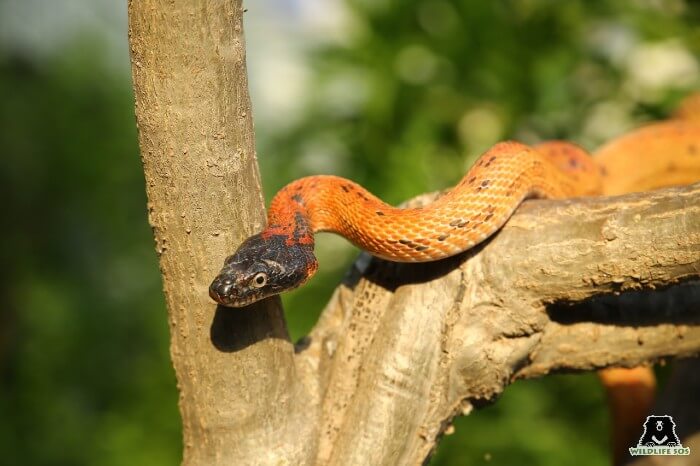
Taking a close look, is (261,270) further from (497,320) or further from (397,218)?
(497,320)

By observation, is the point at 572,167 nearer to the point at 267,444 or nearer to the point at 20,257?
the point at 267,444

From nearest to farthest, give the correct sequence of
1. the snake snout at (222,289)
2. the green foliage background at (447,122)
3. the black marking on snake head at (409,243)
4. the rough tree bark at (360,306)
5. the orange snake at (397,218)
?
the rough tree bark at (360,306) → the snake snout at (222,289) → the orange snake at (397,218) → the black marking on snake head at (409,243) → the green foliage background at (447,122)

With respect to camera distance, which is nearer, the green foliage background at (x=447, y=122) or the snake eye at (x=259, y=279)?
the snake eye at (x=259, y=279)

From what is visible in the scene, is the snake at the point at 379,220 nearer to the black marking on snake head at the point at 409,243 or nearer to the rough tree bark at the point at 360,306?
the black marking on snake head at the point at 409,243

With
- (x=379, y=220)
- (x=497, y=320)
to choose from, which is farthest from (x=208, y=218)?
(x=497, y=320)

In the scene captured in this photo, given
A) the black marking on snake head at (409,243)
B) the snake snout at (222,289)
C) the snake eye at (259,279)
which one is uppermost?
the black marking on snake head at (409,243)

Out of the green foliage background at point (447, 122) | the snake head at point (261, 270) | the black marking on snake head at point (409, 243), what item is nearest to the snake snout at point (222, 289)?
the snake head at point (261, 270)

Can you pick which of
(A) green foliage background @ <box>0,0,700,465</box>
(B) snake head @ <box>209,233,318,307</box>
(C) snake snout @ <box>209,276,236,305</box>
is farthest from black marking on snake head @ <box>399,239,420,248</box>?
(A) green foliage background @ <box>0,0,700,465</box>

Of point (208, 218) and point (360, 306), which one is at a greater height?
point (360, 306)
